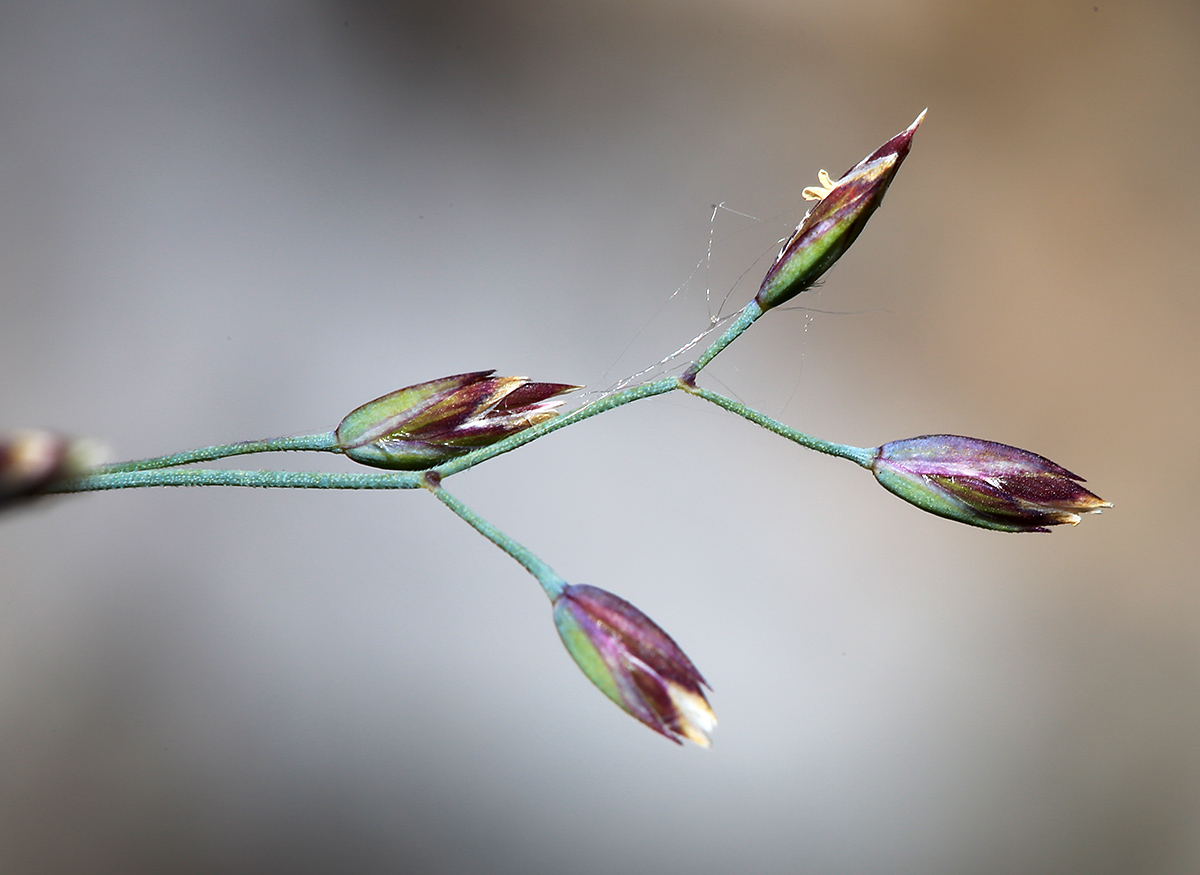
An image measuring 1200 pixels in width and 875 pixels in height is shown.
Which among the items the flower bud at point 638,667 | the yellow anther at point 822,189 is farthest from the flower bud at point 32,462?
the yellow anther at point 822,189

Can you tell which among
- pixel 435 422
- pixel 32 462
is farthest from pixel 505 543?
pixel 32 462

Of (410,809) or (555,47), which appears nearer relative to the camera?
(410,809)

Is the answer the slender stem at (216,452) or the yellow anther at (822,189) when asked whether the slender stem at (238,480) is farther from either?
the yellow anther at (822,189)

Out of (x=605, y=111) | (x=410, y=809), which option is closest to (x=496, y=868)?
(x=410, y=809)

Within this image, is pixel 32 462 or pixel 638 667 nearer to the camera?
pixel 32 462

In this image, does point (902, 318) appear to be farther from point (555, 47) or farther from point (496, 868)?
point (496, 868)

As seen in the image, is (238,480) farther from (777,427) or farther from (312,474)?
(777,427)

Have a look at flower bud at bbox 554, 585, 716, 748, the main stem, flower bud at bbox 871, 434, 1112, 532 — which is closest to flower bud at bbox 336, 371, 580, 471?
the main stem
